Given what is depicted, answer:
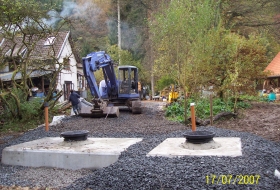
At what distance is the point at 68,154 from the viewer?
677 cm

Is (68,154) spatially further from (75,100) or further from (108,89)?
(108,89)

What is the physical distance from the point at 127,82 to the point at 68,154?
11.4 meters

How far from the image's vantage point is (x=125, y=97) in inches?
707

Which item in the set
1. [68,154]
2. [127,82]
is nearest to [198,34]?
[127,82]

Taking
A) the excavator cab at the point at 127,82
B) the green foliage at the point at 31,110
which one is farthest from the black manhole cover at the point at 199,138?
the excavator cab at the point at 127,82

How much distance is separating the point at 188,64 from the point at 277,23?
15.3m

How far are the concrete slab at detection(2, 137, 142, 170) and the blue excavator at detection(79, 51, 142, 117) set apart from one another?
22.7 feet

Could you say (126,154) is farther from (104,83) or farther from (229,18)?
(229,18)

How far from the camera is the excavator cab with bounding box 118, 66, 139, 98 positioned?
17938 mm

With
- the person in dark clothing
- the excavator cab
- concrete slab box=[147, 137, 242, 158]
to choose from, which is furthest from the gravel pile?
the excavator cab

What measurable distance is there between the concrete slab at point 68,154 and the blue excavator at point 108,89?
6921 millimetres

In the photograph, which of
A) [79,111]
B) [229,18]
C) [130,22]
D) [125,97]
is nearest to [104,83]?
[125,97]

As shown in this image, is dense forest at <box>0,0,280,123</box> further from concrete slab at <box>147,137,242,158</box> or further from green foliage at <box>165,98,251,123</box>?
concrete slab at <box>147,137,242,158</box>

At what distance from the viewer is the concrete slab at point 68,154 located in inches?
257
